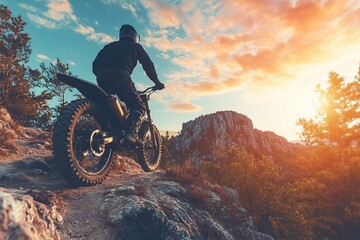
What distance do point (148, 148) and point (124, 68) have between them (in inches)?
119

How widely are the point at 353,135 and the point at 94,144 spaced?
3581 cm

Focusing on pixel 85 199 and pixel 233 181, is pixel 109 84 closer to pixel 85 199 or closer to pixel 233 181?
pixel 85 199

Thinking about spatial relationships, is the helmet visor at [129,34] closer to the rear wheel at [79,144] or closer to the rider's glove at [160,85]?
the rider's glove at [160,85]

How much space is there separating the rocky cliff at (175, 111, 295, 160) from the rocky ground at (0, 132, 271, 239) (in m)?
87.4

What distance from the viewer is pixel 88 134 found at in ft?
15.3

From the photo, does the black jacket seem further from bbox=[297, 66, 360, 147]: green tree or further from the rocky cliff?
the rocky cliff

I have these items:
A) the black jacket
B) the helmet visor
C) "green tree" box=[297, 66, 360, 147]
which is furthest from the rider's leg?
"green tree" box=[297, 66, 360, 147]

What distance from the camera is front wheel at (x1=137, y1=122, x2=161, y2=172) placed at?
7.12 metres

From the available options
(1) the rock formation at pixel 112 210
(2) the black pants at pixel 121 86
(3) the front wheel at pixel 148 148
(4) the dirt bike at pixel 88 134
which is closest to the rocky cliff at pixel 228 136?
(3) the front wheel at pixel 148 148

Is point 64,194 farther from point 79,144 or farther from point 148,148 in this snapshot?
point 148,148

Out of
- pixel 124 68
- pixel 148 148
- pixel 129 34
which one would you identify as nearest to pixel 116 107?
pixel 124 68

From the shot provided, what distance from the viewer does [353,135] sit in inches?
1192

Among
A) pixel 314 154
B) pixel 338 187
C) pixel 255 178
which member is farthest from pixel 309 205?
pixel 255 178

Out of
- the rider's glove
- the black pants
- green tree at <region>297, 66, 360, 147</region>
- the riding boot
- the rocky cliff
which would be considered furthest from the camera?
the rocky cliff
